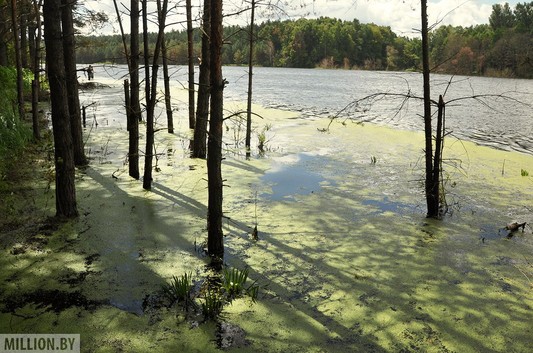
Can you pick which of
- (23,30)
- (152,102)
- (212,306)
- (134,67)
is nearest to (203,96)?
(134,67)

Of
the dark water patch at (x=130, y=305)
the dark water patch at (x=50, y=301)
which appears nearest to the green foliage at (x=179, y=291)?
the dark water patch at (x=130, y=305)

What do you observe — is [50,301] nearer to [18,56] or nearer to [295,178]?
[295,178]

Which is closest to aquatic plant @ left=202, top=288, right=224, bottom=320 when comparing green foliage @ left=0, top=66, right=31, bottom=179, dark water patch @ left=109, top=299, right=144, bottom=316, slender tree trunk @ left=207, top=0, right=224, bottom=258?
dark water patch @ left=109, top=299, right=144, bottom=316

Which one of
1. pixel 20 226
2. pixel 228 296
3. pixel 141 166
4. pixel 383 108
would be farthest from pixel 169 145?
pixel 383 108

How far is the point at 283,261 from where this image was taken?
5.48 metres

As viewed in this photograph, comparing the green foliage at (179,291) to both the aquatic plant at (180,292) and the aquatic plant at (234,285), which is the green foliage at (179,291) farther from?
the aquatic plant at (234,285)

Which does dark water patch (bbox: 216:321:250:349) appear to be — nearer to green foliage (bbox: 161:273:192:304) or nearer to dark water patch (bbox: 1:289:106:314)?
green foliage (bbox: 161:273:192:304)

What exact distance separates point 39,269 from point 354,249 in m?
3.91

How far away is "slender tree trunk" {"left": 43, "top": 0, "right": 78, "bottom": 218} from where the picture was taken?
566 centimetres

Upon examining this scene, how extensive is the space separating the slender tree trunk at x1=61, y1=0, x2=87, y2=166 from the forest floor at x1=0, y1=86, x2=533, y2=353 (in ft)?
2.12

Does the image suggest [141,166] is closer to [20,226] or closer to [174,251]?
[20,226]

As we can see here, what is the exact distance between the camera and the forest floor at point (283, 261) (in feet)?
12.9

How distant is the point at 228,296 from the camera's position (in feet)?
14.8

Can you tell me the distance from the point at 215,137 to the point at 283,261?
1.78 metres
